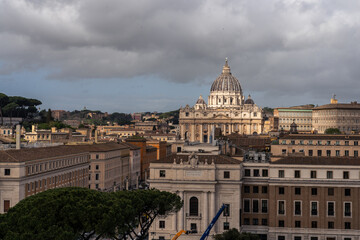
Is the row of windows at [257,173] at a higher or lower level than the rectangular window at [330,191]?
higher

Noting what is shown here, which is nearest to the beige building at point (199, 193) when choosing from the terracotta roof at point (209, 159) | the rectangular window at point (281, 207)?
the terracotta roof at point (209, 159)

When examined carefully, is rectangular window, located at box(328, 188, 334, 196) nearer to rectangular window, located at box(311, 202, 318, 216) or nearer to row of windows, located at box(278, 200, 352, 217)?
row of windows, located at box(278, 200, 352, 217)

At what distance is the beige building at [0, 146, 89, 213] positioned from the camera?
60000mm

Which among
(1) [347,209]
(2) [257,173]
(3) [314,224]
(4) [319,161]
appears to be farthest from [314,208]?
(2) [257,173]

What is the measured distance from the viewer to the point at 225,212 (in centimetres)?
5925

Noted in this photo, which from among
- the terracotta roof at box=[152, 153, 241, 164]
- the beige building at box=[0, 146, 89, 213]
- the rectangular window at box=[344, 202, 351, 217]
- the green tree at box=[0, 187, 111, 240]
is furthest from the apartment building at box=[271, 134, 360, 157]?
the green tree at box=[0, 187, 111, 240]

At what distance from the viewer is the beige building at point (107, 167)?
94.7 m

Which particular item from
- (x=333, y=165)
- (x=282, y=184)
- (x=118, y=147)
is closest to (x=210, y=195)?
(x=282, y=184)

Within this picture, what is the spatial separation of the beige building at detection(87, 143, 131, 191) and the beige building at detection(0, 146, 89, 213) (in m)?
11.5

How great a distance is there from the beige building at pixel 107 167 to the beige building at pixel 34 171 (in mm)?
11455

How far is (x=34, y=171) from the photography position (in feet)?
211

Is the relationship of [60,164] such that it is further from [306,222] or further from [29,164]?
[306,222]

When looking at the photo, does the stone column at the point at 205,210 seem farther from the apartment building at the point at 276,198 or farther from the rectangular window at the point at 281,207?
the rectangular window at the point at 281,207

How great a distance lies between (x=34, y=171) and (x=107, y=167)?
3364 centimetres
